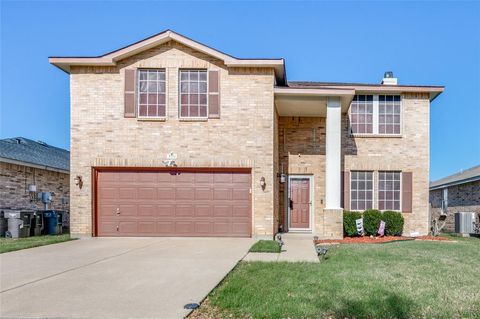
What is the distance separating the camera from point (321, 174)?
15.0 m

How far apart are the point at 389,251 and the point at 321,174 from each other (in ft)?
17.5

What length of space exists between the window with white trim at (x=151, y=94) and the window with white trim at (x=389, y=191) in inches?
347

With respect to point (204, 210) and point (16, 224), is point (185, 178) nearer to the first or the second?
point (204, 210)

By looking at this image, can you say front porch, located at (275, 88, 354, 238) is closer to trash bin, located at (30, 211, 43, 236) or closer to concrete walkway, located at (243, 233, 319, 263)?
concrete walkway, located at (243, 233, 319, 263)

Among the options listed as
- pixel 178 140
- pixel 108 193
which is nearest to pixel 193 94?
pixel 178 140

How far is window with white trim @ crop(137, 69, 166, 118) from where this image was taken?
1261 centimetres

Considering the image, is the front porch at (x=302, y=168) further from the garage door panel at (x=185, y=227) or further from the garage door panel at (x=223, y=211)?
the garage door panel at (x=185, y=227)

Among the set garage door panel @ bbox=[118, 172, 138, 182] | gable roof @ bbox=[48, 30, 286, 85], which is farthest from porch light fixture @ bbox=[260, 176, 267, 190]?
garage door panel @ bbox=[118, 172, 138, 182]

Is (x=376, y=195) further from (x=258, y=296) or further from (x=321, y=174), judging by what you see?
(x=258, y=296)

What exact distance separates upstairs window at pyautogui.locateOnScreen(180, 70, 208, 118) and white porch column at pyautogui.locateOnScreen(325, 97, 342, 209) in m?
4.16

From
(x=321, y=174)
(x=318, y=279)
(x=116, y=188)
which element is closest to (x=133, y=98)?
(x=116, y=188)

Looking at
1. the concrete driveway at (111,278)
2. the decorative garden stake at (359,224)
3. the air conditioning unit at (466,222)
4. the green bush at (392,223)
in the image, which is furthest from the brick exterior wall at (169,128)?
the air conditioning unit at (466,222)

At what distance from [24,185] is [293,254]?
11.8m

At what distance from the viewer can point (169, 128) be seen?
493 inches
